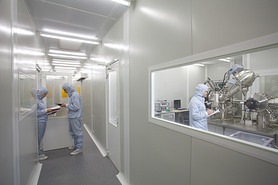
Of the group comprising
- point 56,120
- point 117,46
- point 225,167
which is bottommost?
point 56,120

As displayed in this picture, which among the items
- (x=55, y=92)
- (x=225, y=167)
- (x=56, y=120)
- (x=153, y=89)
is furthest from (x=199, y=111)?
(x=55, y=92)

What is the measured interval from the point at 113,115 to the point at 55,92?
6.68ft

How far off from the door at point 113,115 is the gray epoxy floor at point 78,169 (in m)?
0.23

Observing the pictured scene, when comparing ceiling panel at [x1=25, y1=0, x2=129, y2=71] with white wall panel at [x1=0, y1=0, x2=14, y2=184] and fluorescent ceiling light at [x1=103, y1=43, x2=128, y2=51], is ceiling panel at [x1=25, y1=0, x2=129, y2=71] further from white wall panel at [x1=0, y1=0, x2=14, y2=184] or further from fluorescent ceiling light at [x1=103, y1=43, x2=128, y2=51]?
white wall panel at [x1=0, y1=0, x2=14, y2=184]

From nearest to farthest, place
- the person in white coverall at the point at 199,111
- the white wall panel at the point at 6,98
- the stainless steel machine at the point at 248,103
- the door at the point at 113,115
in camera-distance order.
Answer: the white wall panel at the point at 6,98
the stainless steel machine at the point at 248,103
the person in white coverall at the point at 199,111
the door at the point at 113,115

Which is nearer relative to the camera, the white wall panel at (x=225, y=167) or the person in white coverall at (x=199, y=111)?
the white wall panel at (x=225, y=167)

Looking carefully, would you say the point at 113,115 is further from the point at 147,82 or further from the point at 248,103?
the point at 248,103

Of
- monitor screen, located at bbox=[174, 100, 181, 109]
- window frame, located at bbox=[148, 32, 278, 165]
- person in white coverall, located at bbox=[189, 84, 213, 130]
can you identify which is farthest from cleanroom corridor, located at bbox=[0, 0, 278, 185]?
monitor screen, located at bbox=[174, 100, 181, 109]

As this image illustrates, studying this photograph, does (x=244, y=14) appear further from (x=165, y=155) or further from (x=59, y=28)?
(x=59, y=28)

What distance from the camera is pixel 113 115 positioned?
9.75 feet

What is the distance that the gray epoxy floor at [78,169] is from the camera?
2.21 m

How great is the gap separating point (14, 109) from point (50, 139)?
2442mm

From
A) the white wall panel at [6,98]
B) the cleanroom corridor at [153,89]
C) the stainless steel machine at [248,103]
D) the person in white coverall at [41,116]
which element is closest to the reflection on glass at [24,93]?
the cleanroom corridor at [153,89]

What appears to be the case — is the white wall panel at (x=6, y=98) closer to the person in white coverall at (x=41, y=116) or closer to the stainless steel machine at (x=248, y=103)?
the person in white coverall at (x=41, y=116)
